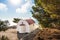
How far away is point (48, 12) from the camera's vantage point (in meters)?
13.4

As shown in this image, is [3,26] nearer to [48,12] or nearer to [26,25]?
[26,25]

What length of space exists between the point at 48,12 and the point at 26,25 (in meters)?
18.2

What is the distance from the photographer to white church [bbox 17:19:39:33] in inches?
1216

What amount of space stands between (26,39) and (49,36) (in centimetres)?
1291

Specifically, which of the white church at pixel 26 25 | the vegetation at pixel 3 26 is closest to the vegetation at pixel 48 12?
the vegetation at pixel 3 26

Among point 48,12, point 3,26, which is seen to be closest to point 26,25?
point 3,26

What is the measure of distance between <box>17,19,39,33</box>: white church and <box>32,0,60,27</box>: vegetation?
10.7 meters

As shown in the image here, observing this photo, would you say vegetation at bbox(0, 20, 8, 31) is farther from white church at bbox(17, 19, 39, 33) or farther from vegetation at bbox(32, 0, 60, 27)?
vegetation at bbox(32, 0, 60, 27)

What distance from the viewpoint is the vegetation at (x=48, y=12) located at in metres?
12.3

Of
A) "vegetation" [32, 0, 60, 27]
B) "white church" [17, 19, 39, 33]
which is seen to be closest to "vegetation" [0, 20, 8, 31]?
"white church" [17, 19, 39, 33]

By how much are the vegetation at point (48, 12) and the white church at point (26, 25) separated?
35.2 feet

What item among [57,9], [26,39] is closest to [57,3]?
[57,9]

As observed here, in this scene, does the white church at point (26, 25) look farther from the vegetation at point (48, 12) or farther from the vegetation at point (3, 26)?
the vegetation at point (48, 12)

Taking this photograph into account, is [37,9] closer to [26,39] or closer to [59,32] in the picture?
[26,39]
